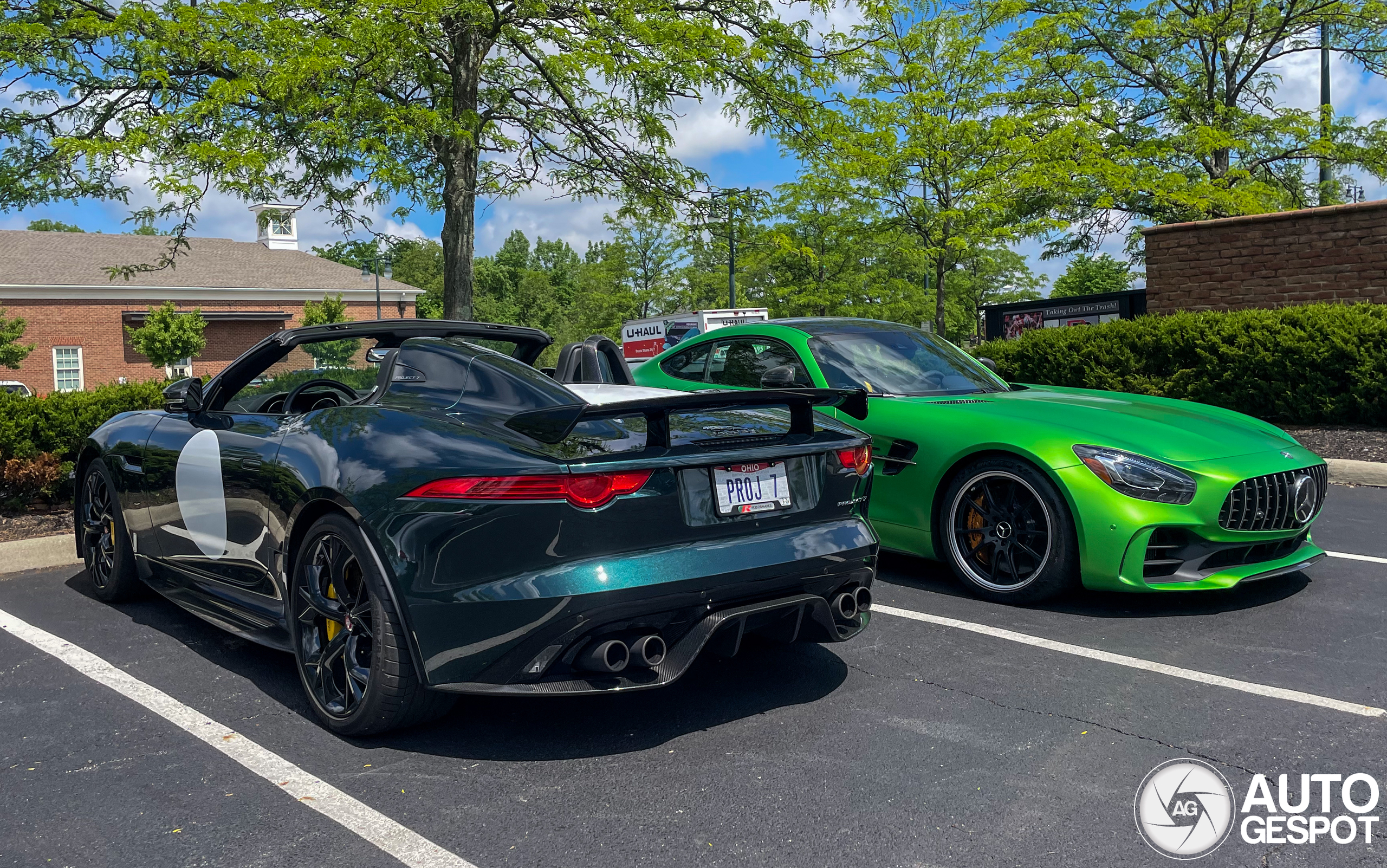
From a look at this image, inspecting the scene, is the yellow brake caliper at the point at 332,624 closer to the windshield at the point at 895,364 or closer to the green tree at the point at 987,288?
the windshield at the point at 895,364

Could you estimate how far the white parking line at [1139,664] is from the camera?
3.54m

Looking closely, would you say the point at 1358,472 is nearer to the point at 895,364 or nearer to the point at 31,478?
the point at 895,364

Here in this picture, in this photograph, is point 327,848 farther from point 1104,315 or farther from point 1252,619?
point 1104,315

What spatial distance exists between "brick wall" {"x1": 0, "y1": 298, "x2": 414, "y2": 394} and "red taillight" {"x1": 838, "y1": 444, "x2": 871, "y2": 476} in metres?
42.4

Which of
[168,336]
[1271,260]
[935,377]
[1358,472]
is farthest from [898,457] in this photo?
[168,336]

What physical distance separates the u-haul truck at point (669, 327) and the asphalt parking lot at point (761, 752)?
23414mm

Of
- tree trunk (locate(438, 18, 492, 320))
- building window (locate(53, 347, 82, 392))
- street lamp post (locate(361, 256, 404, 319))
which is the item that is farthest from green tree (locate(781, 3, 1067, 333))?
building window (locate(53, 347, 82, 392))

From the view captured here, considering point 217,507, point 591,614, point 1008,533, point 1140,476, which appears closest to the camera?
point 591,614

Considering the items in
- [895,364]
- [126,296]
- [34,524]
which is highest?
[126,296]

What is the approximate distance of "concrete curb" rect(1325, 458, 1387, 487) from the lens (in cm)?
854

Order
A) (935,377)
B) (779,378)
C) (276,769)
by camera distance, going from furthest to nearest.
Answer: (935,377), (779,378), (276,769)

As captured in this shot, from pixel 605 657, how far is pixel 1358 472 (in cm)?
806

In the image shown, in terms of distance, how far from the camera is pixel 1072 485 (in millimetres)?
4746

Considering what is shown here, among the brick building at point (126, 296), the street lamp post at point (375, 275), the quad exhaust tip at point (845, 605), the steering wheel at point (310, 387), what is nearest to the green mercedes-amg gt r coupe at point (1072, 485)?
the quad exhaust tip at point (845, 605)
